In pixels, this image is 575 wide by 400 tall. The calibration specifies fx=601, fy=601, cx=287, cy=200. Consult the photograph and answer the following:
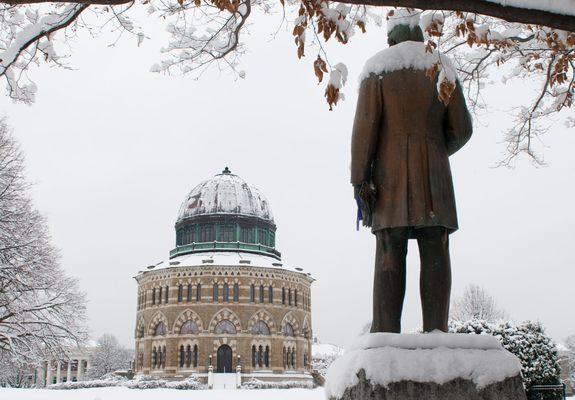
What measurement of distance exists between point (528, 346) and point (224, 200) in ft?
126

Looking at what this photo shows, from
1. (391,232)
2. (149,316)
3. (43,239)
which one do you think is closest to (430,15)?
(391,232)

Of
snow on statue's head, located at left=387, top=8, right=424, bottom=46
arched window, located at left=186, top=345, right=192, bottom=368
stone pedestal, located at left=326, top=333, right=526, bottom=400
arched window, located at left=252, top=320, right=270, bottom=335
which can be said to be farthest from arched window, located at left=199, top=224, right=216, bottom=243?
stone pedestal, located at left=326, top=333, right=526, bottom=400

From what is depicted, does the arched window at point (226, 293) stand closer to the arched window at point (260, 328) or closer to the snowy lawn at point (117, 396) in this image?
the arched window at point (260, 328)

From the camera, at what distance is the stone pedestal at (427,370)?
4.19m

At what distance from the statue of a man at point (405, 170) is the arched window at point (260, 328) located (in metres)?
43.7

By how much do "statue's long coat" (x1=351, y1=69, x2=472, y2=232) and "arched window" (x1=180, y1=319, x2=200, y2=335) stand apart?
1720 inches

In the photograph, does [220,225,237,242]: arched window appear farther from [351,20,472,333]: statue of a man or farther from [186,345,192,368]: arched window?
[351,20,472,333]: statue of a man

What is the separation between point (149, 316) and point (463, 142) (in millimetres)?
46751

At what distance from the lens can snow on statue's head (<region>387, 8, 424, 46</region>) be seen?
544 centimetres

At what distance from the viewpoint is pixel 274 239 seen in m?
55.0

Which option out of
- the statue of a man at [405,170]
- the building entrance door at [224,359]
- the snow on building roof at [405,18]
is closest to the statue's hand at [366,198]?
the statue of a man at [405,170]

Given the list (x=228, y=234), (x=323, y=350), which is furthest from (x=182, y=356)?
(x=323, y=350)

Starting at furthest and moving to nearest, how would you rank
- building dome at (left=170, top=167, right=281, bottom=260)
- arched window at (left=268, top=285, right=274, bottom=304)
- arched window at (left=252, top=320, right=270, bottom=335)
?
1. building dome at (left=170, top=167, right=281, bottom=260)
2. arched window at (left=268, top=285, right=274, bottom=304)
3. arched window at (left=252, top=320, right=270, bottom=335)

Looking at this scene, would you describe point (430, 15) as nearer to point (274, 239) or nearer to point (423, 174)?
point (423, 174)
